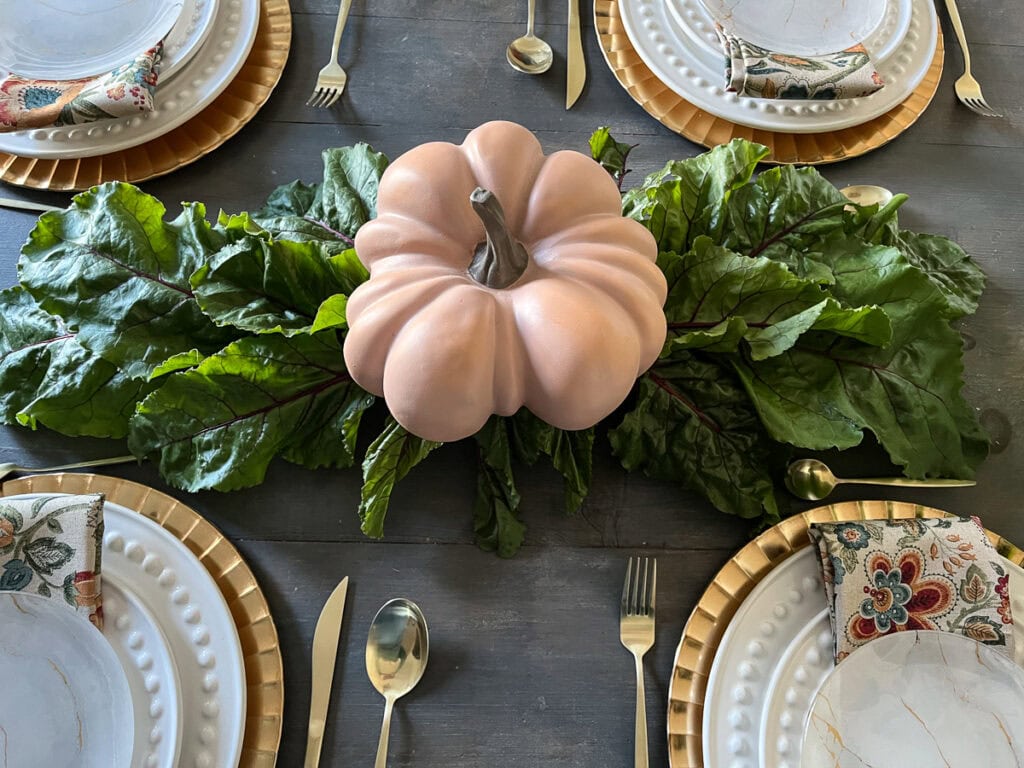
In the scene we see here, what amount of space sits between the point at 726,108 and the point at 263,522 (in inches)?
24.2

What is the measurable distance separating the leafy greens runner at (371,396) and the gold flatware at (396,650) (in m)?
0.09

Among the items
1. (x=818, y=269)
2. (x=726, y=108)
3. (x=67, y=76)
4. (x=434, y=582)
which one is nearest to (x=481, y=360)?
(x=434, y=582)

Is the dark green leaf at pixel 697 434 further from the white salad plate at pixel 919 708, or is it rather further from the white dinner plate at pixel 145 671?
the white dinner plate at pixel 145 671

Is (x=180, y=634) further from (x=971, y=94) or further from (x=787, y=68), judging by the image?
(x=971, y=94)

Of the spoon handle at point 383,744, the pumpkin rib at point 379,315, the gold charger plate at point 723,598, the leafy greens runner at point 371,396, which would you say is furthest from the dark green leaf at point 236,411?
the gold charger plate at point 723,598

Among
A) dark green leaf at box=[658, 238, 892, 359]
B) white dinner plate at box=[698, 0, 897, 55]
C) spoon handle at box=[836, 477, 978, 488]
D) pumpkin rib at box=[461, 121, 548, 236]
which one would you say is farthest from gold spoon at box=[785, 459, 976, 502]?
white dinner plate at box=[698, 0, 897, 55]

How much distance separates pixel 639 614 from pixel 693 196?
0.37 metres

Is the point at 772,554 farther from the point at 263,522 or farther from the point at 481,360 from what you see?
the point at 263,522

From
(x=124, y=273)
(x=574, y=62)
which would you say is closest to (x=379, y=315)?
(x=124, y=273)

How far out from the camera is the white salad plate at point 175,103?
27.8 inches

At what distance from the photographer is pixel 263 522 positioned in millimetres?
615

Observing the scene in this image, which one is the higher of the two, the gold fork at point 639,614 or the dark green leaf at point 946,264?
the dark green leaf at point 946,264

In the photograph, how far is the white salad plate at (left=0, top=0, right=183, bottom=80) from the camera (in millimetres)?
717

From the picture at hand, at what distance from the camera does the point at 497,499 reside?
61cm
